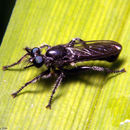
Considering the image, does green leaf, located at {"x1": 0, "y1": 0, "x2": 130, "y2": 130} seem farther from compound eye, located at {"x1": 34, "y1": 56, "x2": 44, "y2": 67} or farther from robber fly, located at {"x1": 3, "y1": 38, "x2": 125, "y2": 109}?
compound eye, located at {"x1": 34, "y1": 56, "x2": 44, "y2": 67}

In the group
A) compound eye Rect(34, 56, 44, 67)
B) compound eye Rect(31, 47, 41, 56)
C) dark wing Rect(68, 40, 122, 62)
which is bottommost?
compound eye Rect(34, 56, 44, 67)

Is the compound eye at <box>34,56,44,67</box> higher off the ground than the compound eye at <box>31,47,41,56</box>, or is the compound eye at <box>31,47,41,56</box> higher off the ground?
the compound eye at <box>31,47,41,56</box>

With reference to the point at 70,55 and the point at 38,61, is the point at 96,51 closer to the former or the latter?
the point at 70,55

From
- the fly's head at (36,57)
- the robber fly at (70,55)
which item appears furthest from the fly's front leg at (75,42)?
the fly's head at (36,57)

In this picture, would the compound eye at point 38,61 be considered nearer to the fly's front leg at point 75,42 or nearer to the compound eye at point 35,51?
the compound eye at point 35,51

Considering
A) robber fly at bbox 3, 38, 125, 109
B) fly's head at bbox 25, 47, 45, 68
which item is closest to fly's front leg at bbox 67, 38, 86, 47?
robber fly at bbox 3, 38, 125, 109

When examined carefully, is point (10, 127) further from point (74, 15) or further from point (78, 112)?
point (74, 15)

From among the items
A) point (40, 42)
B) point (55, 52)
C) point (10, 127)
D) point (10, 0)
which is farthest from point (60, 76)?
point (10, 0)
